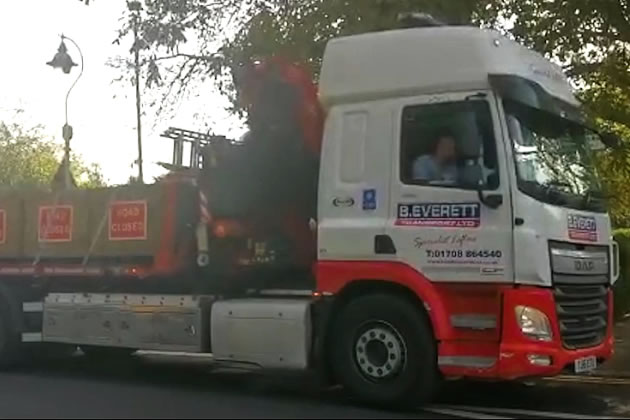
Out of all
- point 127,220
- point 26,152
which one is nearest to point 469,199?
point 127,220

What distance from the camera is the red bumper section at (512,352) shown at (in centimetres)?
835

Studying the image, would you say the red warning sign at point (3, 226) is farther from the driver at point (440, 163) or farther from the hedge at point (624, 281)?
the hedge at point (624, 281)

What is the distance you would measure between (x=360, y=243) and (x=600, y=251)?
7.33 ft

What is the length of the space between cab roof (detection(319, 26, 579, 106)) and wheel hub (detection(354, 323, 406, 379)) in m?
2.10

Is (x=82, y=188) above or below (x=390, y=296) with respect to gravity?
above

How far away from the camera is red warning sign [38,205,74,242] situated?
38.0 feet

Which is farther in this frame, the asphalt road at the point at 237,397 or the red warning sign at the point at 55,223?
the red warning sign at the point at 55,223

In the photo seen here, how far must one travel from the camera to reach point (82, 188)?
1159 centimetres

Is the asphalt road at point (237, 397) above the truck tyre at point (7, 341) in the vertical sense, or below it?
below

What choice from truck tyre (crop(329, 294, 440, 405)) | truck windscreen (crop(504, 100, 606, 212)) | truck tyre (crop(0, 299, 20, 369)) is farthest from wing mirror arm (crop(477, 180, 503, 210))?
truck tyre (crop(0, 299, 20, 369))

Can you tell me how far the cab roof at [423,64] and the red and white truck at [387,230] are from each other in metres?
0.02

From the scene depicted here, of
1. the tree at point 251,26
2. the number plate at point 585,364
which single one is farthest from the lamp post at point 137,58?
the number plate at point 585,364

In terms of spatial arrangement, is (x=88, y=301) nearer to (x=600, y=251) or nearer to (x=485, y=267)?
(x=485, y=267)

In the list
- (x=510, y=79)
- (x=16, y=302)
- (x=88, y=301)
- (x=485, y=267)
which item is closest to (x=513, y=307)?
(x=485, y=267)
